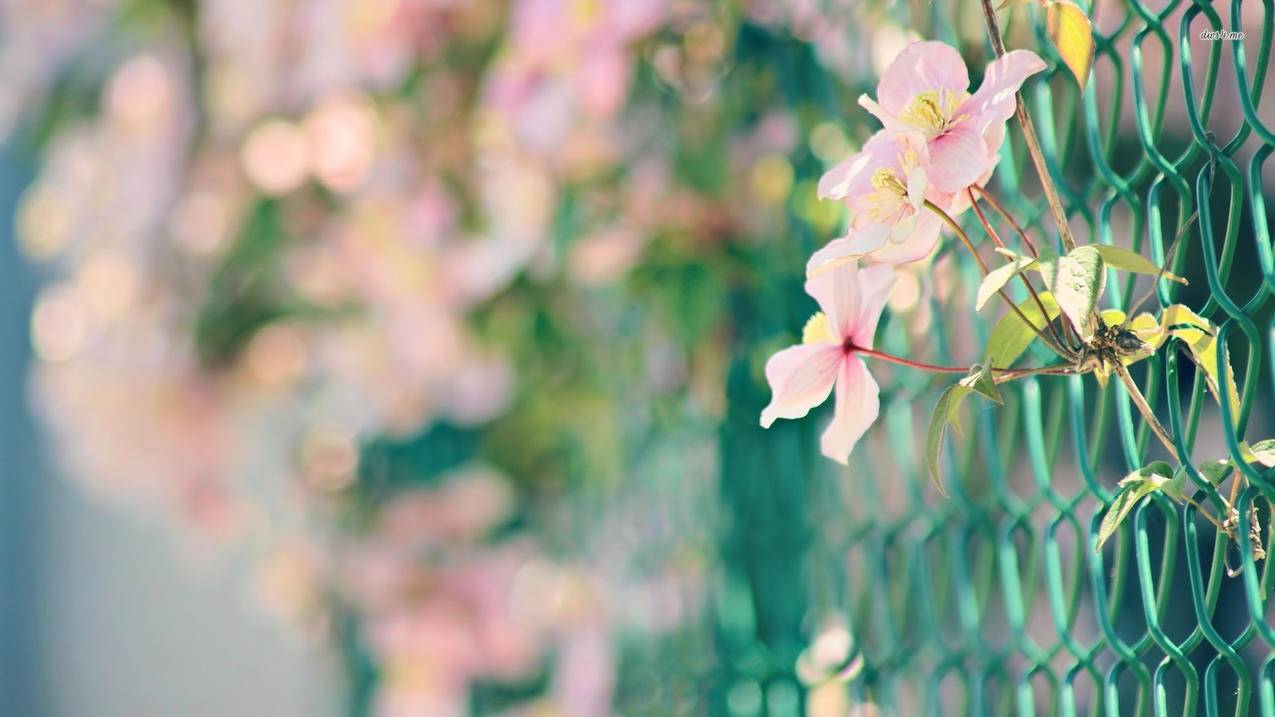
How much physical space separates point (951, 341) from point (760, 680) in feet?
0.94

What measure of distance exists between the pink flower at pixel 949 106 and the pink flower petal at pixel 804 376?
7 cm

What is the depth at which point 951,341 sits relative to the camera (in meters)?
0.68

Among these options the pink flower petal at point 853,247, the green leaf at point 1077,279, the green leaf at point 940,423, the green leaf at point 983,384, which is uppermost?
the pink flower petal at point 853,247

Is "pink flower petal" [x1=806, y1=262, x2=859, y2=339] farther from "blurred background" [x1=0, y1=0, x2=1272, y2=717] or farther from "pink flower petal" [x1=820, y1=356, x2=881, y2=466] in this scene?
Answer: "blurred background" [x1=0, y1=0, x2=1272, y2=717]

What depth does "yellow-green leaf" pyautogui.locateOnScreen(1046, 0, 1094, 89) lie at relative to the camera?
420mm

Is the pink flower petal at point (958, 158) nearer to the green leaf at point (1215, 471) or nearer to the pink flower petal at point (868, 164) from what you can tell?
the pink flower petal at point (868, 164)

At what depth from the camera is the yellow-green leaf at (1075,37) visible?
420mm

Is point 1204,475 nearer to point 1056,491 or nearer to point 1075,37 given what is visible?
point 1075,37

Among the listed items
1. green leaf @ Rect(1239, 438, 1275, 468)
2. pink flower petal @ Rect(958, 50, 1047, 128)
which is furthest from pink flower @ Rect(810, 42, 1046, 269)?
green leaf @ Rect(1239, 438, 1275, 468)

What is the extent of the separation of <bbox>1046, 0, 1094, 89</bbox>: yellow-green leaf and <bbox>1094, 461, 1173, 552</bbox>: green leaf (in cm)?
13

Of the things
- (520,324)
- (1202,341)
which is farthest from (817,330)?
(520,324)

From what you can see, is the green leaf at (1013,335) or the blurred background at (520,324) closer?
the green leaf at (1013,335)

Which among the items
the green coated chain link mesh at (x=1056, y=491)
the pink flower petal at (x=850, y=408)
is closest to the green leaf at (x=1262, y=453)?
the green coated chain link mesh at (x=1056, y=491)

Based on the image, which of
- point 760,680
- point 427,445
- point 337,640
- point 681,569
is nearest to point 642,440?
point 681,569
